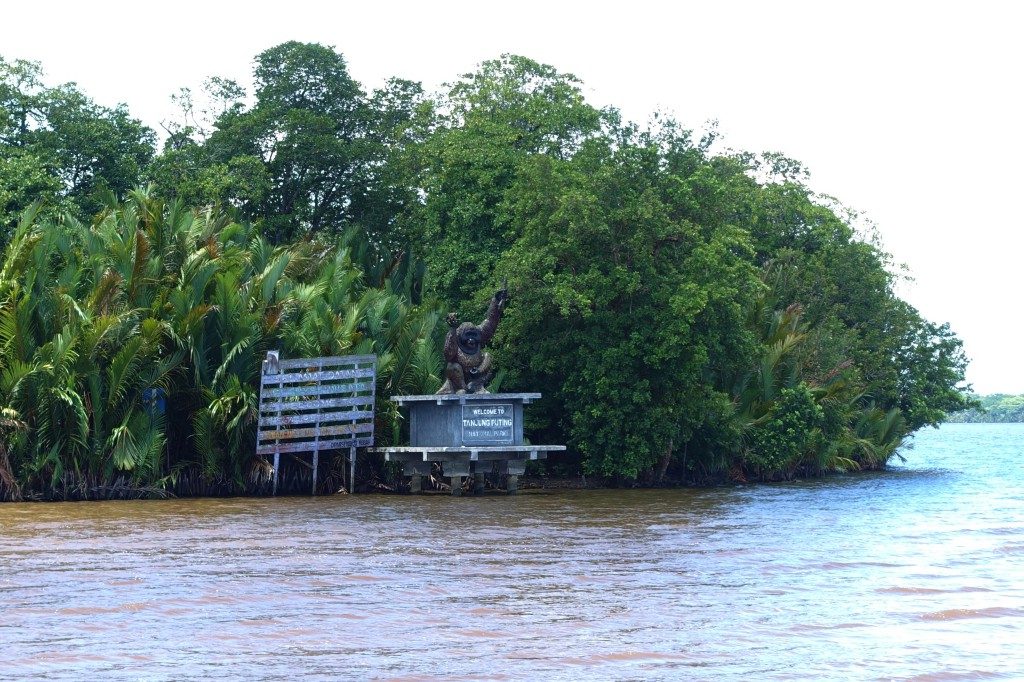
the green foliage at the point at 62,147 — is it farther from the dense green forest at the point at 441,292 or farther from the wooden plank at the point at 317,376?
the wooden plank at the point at 317,376

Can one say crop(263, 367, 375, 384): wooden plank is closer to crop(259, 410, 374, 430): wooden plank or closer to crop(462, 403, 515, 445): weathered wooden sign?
crop(259, 410, 374, 430): wooden plank

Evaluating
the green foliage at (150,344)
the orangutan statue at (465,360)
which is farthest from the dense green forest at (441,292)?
the orangutan statue at (465,360)

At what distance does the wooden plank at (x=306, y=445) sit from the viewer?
2438 centimetres

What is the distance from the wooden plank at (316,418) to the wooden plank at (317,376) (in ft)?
2.01

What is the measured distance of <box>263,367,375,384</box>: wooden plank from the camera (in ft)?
80.8

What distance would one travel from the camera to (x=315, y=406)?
2489 centimetres

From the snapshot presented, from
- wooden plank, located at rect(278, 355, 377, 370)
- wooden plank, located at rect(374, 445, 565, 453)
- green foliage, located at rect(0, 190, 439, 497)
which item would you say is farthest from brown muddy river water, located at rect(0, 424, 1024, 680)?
wooden plank, located at rect(278, 355, 377, 370)

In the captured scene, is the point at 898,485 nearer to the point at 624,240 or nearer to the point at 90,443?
the point at 624,240

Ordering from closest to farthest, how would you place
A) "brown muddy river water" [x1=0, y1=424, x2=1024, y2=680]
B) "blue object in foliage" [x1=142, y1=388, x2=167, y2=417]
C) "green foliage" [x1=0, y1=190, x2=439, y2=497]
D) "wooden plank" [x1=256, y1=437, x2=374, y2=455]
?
"brown muddy river water" [x1=0, y1=424, x2=1024, y2=680] < "green foliage" [x1=0, y1=190, x2=439, y2=497] < "blue object in foliage" [x1=142, y1=388, x2=167, y2=417] < "wooden plank" [x1=256, y1=437, x2=374, y2=455]

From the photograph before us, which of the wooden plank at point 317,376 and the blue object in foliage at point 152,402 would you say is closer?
the blue object in foliage at point 152,402

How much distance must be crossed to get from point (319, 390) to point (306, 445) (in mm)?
1007

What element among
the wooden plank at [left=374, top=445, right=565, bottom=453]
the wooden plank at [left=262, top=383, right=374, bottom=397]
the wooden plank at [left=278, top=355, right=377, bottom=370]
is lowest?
the wooden plank at [left=374, top=445, right=565, bottom=453]

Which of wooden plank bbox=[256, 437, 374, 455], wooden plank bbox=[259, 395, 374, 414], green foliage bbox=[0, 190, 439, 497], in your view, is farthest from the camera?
wooden plank bbox=[259, 395, 374, 414]

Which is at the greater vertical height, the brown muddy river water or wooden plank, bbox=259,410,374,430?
wooden plank, bbox=259,410,374,430
